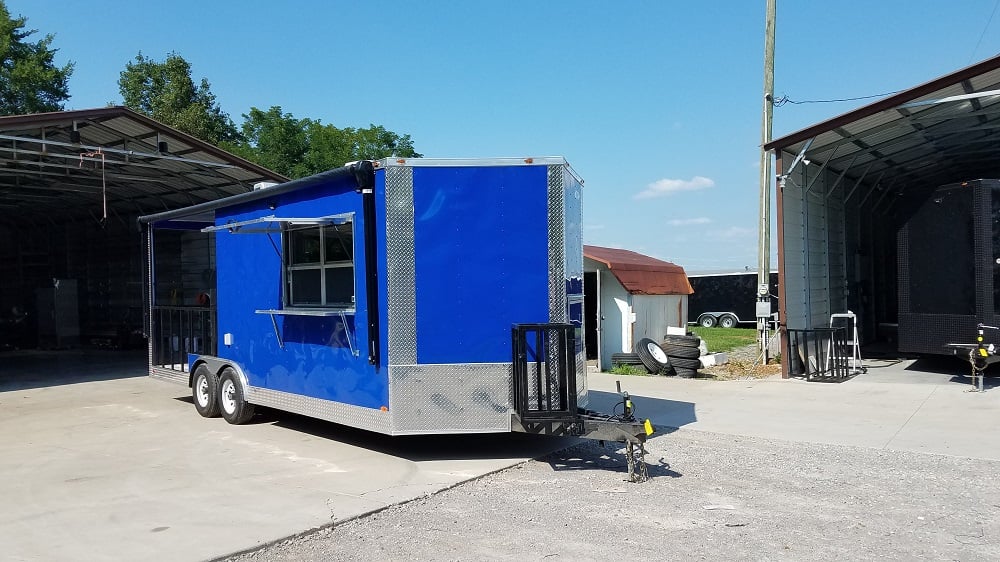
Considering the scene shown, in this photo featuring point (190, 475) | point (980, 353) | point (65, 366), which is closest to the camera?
point (190, 475)

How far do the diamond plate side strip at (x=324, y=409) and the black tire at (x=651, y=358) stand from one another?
320 inches

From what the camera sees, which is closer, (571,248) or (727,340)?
(571,248)

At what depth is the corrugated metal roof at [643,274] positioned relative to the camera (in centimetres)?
1538

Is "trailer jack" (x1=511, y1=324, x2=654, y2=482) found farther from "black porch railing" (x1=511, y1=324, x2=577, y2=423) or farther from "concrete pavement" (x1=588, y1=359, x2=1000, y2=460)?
"concrete pavement" (x1=588, y1=359, x2=1000, y2=460)

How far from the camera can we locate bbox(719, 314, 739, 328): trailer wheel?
104ft

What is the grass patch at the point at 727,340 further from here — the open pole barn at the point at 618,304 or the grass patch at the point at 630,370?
the grass patch at the point at 630,370

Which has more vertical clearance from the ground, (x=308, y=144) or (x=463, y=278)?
(x=308, y=144)

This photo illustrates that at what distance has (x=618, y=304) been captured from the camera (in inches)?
617

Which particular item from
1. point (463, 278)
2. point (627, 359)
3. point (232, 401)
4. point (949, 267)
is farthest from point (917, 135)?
point (232, 401)

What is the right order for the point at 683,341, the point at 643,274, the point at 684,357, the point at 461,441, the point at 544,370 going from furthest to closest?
1. the point at 643,274
2. the point at 683,341
3. the point at 684,357
4. the point at 461,441
5. the point at 544,370

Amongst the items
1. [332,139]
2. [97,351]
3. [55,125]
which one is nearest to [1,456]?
[55,125]

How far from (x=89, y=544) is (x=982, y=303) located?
43.6 ft

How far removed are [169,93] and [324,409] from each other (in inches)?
1449

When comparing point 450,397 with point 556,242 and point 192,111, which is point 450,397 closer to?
point 556,242
